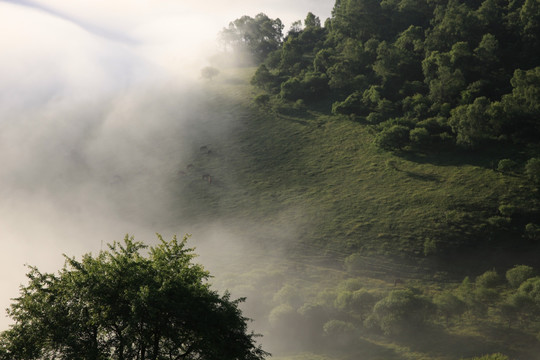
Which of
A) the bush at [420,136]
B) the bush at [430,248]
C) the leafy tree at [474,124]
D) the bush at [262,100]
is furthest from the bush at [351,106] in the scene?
the bush at [430,248]

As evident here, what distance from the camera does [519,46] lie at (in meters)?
122

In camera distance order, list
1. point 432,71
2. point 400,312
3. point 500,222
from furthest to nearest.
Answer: point 432,71 → point 500,222 → point 400,312

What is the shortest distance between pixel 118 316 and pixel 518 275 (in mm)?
63253

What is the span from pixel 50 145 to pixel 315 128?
105 metres

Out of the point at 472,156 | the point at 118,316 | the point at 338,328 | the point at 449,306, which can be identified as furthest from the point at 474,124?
the point at 118,316

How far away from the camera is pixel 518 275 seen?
64.1 meters

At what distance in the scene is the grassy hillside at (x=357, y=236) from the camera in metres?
58.4

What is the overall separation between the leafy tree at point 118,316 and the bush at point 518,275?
5502 centimetres

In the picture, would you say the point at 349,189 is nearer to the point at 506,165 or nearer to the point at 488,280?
the point at 506,165

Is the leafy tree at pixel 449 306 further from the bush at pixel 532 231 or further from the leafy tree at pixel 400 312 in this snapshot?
the bush at pixel 532 231

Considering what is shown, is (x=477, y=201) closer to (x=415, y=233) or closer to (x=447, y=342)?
(x=415, y=233)

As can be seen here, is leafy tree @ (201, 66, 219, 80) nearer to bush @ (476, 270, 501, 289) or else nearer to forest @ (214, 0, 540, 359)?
forest @ (214, 0, 540, 359)

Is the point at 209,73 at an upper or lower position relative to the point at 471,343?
upper

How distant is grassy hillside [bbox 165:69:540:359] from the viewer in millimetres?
58438
